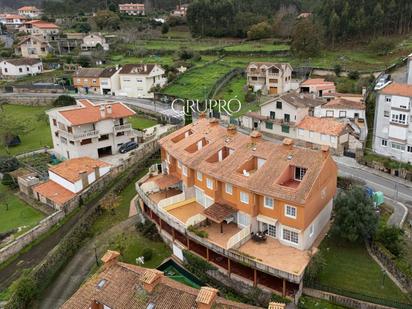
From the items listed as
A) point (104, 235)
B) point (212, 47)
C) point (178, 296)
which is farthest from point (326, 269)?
point (212, 47)

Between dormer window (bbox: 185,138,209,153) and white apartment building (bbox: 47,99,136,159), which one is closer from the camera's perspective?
dormer window (bbox: 185,138,209,153)

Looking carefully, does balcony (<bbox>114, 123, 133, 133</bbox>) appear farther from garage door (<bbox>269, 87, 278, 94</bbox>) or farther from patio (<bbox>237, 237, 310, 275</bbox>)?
garage door (<bbox>269, 87, 278, 94</bbox>)

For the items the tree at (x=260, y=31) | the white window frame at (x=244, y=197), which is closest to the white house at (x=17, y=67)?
the tree at (x=260, y=31)

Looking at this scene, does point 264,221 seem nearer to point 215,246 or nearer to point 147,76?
point 215,246

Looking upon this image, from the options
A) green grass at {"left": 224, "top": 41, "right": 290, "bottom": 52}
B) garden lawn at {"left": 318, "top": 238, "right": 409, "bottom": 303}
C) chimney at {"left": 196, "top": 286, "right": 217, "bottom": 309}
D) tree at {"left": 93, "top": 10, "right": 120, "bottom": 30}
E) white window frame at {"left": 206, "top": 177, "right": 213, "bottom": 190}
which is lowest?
garden lawn at {"left": 318, "top": 238, "right": 409, "bottom": 303}

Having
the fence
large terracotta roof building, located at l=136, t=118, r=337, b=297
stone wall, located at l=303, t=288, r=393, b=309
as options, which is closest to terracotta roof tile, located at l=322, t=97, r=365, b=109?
large terracotta roof building, located at l=136, t=118, r=337, b=297

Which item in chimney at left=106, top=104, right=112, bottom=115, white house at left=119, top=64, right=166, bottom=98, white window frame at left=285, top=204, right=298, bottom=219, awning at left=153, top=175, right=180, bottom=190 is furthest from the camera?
white house at left=119, top=64, right=166, bottom=98

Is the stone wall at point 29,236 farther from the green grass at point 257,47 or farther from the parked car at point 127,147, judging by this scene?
the green grass at point 257,47

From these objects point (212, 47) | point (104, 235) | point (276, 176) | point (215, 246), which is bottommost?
point (104, 235)
